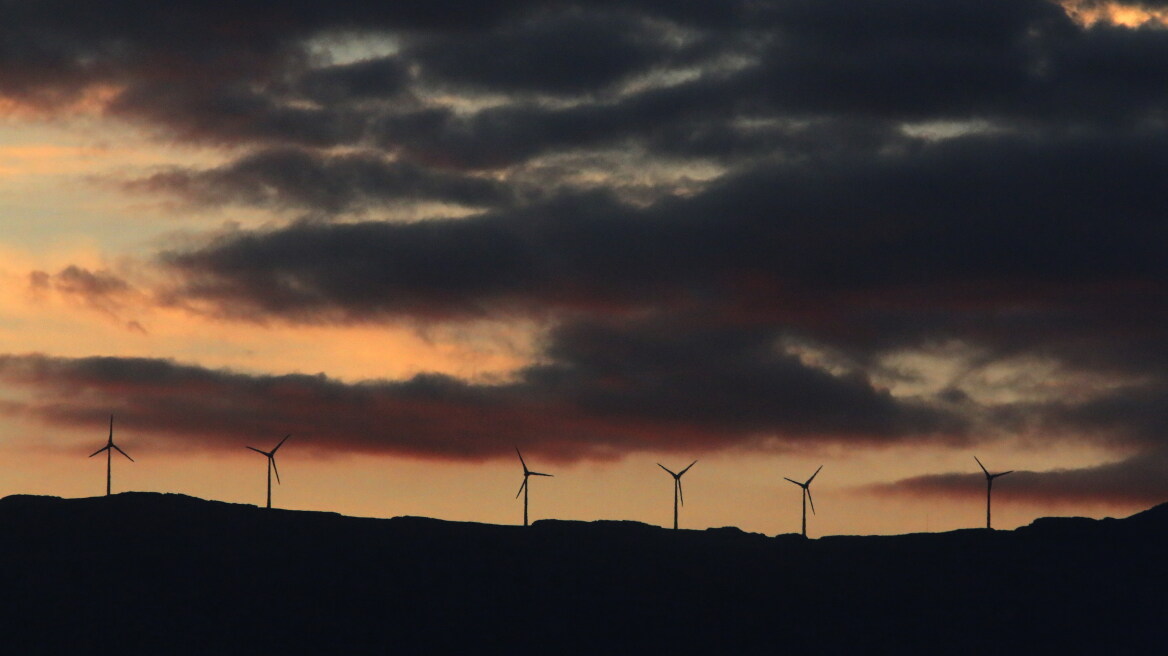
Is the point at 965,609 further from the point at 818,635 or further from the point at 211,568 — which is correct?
the point at 211,568

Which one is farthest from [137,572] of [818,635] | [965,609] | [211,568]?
[965,609]

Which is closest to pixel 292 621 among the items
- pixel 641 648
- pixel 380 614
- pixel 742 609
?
pixel 380 614

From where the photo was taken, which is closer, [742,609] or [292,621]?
[292,621]

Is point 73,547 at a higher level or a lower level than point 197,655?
higher

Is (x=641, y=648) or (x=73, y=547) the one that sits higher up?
(x=73, y=547)

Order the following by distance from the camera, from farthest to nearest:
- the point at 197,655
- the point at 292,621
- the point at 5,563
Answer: the point at 5,563
the point at 292,621
the point at 197,655

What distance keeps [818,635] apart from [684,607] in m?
16.6

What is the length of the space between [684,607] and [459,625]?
28.6m

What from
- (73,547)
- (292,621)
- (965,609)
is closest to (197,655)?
(292,621)

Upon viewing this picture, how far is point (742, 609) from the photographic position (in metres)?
193

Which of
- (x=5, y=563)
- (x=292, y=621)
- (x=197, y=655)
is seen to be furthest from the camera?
(x=5, y=563)

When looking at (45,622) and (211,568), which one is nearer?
(45,622)

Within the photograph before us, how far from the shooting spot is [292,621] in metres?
176

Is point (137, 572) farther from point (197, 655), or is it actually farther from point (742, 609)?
point (742, 609)
